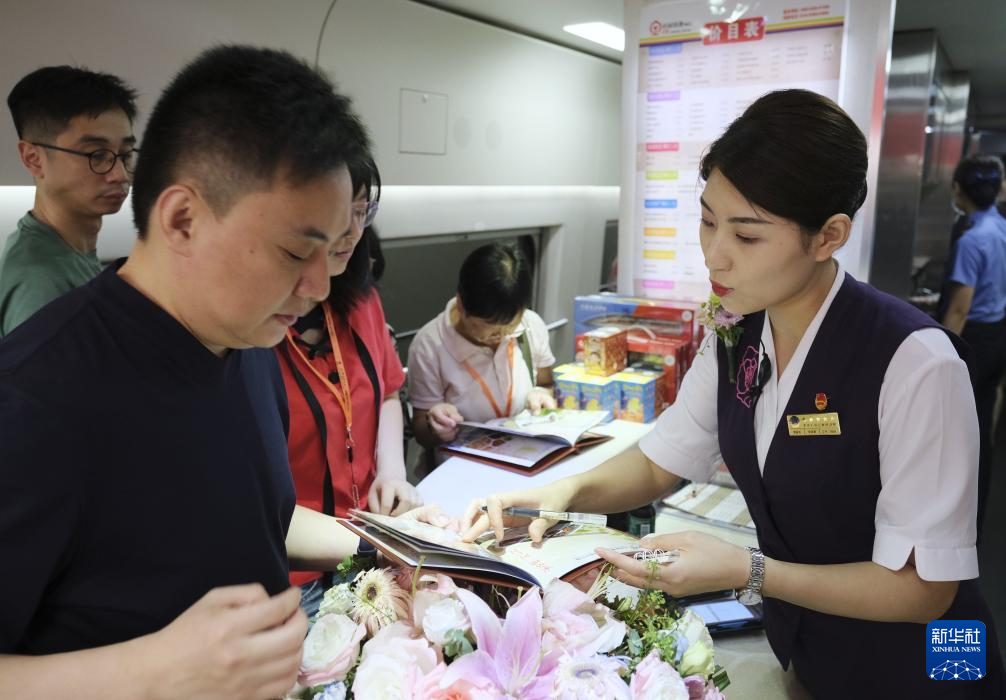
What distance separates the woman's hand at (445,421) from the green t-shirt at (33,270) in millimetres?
1458

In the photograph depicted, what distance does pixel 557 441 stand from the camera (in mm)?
3016

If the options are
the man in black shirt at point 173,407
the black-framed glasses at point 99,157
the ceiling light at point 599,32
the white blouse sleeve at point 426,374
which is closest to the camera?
the man in black shirt at point 173,407

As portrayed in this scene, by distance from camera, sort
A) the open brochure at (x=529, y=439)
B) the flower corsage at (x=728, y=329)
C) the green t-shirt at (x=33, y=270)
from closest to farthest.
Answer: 1. the flower corsage at (x=728, y=329)
2. the green t-shirt at (x=33, y=270)
3. the open brochure at (x=529, y=439)

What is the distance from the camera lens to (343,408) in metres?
2.48

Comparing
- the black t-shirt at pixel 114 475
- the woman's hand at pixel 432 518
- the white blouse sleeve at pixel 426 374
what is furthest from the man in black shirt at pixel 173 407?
the white blouse sleeve at pixel 426 374

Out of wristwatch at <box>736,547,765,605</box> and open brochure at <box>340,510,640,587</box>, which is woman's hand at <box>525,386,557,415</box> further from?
wristwatch at <box>736,547,765,605</box>

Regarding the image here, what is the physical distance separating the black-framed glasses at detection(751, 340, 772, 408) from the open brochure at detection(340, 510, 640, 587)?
48 cm

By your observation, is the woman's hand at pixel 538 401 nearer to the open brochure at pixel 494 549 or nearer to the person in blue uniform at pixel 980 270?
the open brochure at pixel 494 549

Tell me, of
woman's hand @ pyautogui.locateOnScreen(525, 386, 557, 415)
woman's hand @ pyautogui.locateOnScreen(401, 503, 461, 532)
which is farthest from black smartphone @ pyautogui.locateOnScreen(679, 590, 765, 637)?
woman's hand @ pyautogui.locateOnScreen(525, 386, 557, 415)

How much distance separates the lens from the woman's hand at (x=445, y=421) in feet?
10.5

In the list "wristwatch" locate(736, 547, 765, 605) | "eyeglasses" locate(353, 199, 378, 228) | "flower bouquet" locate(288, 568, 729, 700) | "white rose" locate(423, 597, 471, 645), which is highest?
"eyeglasses" locate(353, 199, 378, 228)

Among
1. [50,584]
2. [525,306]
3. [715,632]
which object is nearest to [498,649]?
[50,584]

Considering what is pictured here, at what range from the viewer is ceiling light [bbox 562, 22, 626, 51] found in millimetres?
4566

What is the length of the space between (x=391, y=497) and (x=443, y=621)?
57.8 inches
